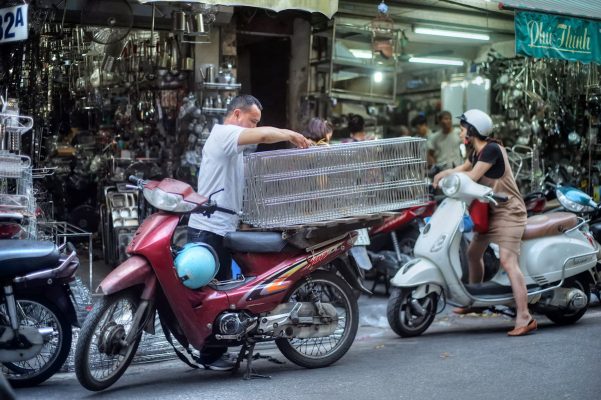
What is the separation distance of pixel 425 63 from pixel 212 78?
671 centimetres

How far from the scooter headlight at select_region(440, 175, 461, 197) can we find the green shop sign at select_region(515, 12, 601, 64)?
319cm

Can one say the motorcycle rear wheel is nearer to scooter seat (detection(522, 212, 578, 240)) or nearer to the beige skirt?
scooter seat (detection(522, 212, 578, 240))

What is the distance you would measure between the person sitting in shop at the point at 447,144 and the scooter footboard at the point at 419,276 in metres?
5.36

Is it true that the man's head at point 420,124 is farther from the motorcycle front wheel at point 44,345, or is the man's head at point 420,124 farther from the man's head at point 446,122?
the motorcycle front wheel at point 44,345

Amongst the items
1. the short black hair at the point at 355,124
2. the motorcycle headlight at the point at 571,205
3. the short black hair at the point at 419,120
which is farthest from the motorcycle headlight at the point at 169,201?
the short black hair at the point at 419,120

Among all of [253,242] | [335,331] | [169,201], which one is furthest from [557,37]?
[169,201]

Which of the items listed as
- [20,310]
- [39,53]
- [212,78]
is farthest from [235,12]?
[20,310]

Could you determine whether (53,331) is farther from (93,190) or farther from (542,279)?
(93,190)

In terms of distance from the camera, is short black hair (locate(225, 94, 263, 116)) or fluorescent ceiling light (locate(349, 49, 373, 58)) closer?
short black hair (locate(225, 94, 263, 116))

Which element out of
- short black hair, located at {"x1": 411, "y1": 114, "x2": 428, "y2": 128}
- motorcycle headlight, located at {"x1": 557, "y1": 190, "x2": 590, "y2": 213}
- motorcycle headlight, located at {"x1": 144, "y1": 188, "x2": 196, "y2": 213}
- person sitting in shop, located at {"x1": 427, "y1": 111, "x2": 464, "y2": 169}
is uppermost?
short black hair, located at {"x1": 411, "y1": 114, "x2": 428, "y2": 128}

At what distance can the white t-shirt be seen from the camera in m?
6.03

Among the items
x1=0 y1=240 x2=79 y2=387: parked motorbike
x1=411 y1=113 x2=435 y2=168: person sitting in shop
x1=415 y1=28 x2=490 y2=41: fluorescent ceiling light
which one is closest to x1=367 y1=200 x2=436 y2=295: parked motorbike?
x1=415 y1=28 x2=490 y2=41: fluorescent ceiling light

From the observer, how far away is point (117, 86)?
10.5 metres

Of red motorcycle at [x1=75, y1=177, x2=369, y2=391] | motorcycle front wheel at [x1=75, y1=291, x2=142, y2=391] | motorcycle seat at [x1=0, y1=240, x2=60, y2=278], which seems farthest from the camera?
motorcycle seat at [x1=0, y1=240, x2=60, y2=278]
